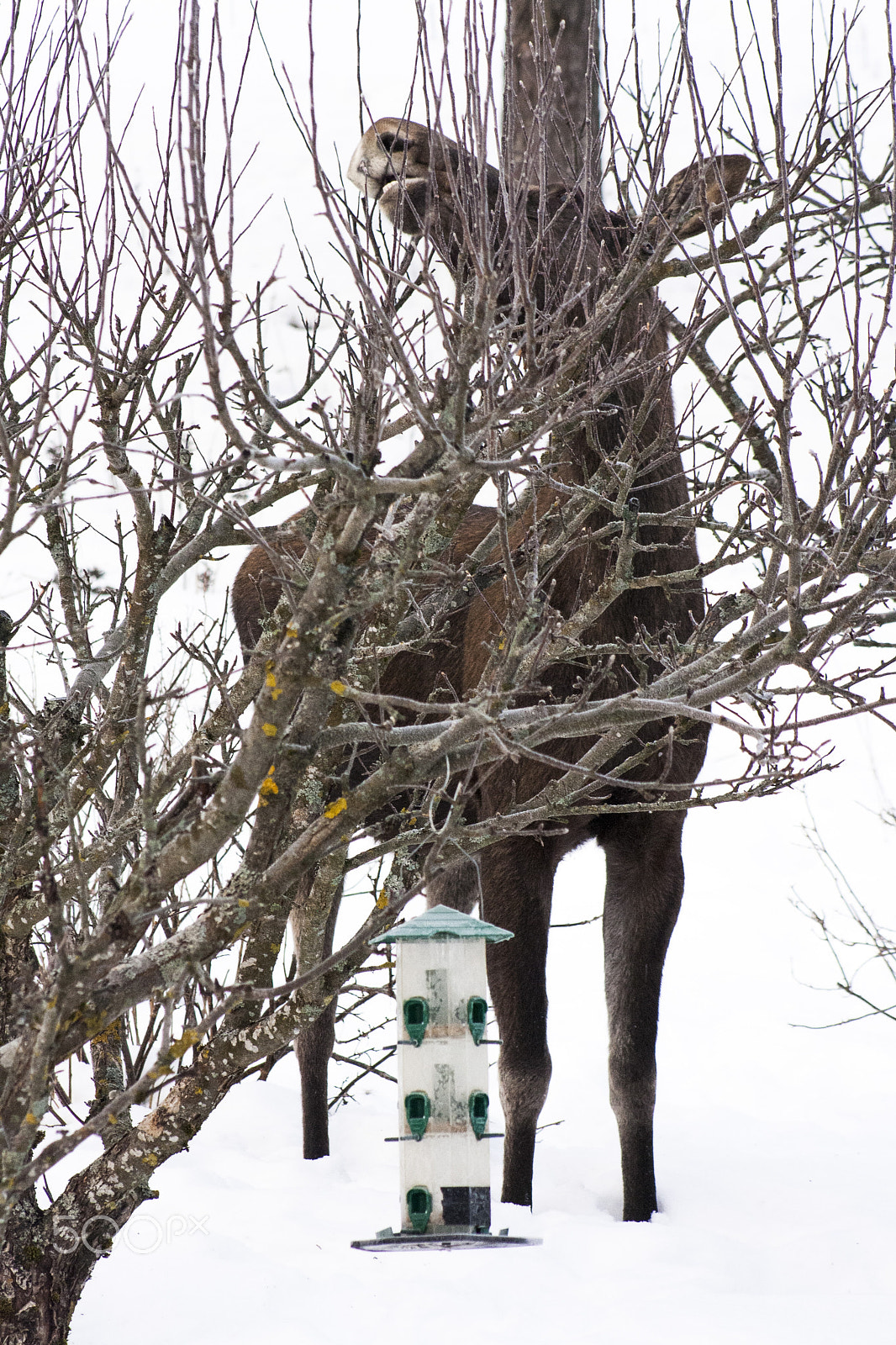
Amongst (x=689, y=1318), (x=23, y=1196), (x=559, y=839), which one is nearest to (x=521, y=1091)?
(x=559, y=839)

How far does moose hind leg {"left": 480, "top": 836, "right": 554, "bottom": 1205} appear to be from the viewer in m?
4.44

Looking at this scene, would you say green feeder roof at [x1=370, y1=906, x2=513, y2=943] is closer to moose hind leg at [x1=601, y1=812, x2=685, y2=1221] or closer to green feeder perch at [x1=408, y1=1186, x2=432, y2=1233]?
green feeder perch at [x1=408, y1=1186, x2=432, y2=1233]

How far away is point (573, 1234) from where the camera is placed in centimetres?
407

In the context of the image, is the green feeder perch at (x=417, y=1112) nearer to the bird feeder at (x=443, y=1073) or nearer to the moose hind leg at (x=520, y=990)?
the bird feeder at (x=443, y=1073)

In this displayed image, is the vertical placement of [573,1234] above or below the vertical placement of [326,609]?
below

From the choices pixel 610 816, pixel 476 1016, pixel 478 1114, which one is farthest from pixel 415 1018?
pixel 610 816

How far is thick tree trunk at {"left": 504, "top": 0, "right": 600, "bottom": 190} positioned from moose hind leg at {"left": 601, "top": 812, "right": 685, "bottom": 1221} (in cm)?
225

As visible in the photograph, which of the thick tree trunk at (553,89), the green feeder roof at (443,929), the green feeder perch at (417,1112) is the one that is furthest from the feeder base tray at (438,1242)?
the thick tree trunk at (553,89)

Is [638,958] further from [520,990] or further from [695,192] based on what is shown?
[695,192]

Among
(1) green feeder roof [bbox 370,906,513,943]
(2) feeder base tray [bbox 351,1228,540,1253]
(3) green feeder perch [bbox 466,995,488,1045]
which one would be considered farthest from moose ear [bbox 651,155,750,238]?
(2) feeder base tray [bbox 351,1228,540,1253]

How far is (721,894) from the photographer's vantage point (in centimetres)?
1399

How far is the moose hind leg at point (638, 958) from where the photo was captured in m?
4.61

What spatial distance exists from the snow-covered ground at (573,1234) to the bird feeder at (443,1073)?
405mm

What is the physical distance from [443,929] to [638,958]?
1804 millimetres
